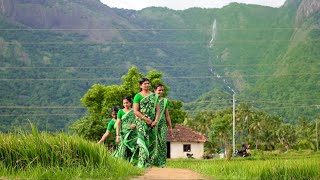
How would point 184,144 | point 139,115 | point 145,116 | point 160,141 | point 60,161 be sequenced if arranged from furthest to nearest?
point 184,144
point 160,141
point 145,116
point 139,115
point 60,161

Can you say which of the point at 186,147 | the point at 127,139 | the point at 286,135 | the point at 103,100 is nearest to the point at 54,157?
the point at 127,139

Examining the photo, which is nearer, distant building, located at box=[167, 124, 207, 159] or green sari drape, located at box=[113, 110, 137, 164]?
green sari drape, located at box=[113, 110, 137, 164]

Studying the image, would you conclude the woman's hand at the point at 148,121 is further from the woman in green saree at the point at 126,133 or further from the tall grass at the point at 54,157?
the tall grass at the point at 54,157

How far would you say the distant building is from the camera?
64.4 m

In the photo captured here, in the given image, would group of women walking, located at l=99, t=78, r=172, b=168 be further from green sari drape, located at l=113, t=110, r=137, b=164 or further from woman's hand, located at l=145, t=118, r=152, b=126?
green sari drape, located at l=113, t=110, r=137, b=164

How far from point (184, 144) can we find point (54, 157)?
5760 centimetres

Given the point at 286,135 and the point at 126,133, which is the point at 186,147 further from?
the point at 126,133

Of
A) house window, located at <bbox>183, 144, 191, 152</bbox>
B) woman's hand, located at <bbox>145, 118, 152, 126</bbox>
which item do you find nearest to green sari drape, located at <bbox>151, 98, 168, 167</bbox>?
woman's hand, located at <bbox>145, 118, 152, 126</bbox>

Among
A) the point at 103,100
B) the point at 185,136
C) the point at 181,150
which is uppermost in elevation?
the point at 103,100

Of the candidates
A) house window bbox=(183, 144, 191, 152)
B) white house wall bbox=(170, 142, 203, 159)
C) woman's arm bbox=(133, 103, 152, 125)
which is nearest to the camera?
woman's arm bbox=(133, 103, 152, 125)

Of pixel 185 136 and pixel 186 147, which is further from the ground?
pixel 185 136

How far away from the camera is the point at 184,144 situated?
65.4 metres

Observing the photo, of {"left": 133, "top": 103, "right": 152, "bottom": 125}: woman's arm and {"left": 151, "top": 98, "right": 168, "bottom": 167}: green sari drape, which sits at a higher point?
{"left": 133, "top": 103, "right": 152, "bottom": 125}: woman's arm

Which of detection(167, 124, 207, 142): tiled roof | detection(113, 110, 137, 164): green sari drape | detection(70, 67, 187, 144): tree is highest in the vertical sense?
detection(113, 110, 137, 164): green sari drape
